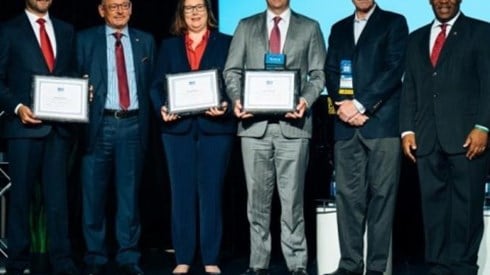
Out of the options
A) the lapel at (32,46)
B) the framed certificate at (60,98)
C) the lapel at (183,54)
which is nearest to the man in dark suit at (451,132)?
the lapel at (183,54)

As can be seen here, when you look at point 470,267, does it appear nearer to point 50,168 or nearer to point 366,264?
point 366,264

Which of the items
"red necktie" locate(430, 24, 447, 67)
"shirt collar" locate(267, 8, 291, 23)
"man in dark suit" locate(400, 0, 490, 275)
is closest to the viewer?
"man in dark suit" locate(400, 0, 490, 275)

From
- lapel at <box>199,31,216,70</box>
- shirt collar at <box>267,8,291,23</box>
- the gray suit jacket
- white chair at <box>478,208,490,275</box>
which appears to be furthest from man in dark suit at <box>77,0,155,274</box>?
white chair at <box>478,208,490,275</box>

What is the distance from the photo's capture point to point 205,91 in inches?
238

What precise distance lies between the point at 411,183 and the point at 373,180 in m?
1.46

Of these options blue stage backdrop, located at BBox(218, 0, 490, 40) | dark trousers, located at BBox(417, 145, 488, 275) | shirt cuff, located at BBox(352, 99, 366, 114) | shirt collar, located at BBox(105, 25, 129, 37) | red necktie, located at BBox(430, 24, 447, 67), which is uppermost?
blue stage backdrop, located at BBox(218, 0, 490, 40)

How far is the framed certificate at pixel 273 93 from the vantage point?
586cm

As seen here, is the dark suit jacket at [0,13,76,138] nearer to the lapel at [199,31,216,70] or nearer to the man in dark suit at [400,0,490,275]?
the lapel at [199,31,216,70]

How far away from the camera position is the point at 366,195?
5.87m

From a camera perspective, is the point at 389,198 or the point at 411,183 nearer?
the point at 389,198

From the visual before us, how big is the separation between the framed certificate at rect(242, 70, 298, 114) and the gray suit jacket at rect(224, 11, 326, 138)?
8 cm

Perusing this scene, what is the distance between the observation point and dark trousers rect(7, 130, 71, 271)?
5.94m

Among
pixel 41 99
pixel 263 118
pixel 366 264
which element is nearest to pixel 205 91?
pixel 263 118

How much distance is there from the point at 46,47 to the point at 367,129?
1983mm
